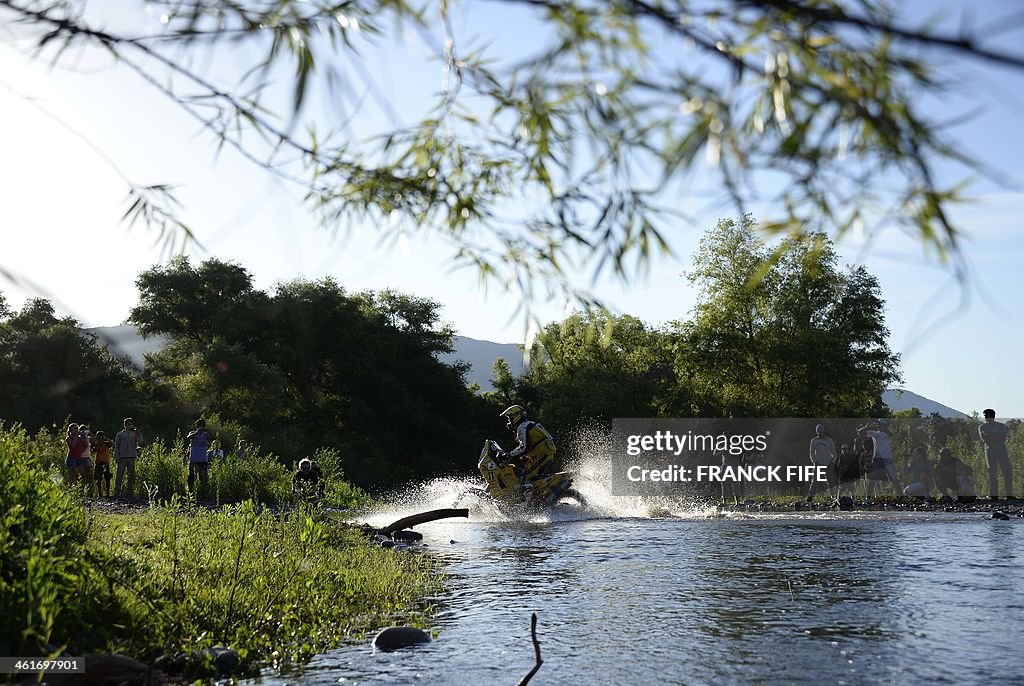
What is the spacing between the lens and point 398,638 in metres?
8.36

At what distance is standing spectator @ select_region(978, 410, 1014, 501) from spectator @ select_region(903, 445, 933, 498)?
4.67ft

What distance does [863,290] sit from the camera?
135 feet

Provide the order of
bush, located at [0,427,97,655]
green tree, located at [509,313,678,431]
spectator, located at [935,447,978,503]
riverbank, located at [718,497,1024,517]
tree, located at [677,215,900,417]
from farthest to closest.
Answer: green tree, located at [509,313,678,431], tree, located at [677,215,900,417], spectator, located at [935,447,978,503], riverbank, located at [718,497,1024,517], bush, located at [0,427,97,655]

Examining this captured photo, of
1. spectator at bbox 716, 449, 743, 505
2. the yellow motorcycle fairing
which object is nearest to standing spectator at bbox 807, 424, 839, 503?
spectator at bbox 716, 449, 743, 505

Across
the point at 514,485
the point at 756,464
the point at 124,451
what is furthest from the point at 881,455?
the point at 124,451

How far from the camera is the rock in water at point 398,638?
825 cm

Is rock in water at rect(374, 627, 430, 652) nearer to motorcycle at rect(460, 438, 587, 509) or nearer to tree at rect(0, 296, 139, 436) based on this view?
motorcycle at rect(460, 438, 587, 509)

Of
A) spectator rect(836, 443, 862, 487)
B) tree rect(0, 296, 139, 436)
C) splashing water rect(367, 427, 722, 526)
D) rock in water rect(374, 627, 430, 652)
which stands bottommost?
rock in water rect(374, 627, 430, 652)

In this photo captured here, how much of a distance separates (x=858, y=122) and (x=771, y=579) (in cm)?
1022

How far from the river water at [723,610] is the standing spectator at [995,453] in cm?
438

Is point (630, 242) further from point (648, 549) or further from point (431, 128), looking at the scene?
point (648, 549)

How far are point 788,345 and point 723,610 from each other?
3181 cm

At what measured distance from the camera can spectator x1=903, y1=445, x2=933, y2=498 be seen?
24.2 m

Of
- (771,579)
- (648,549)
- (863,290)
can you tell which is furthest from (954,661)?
(863,290)
